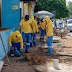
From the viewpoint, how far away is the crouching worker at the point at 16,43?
8297mm

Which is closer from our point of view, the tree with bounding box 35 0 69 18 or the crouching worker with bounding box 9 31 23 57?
the crouching worker with bounding box 9 31 23 57

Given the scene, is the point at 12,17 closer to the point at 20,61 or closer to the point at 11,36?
the point at 11,36

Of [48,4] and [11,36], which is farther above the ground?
[48,4]

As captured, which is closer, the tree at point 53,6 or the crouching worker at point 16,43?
the crouching worker at point 16,43

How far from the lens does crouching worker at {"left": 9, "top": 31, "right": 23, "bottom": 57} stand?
8.30 meters

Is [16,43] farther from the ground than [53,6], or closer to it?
closer to it

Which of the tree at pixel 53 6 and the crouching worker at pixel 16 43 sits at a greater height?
the tree at pixel 53 6

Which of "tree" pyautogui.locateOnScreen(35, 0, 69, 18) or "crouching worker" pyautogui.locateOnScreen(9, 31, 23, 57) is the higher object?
"tree" pyautogui.locateOnScreen(35, 0, 69, 18)

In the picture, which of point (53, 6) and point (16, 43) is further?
point (53, 6)

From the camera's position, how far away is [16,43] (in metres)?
8.59

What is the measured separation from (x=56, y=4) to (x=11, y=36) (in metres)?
19.0

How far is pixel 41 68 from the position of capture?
6.23 meters

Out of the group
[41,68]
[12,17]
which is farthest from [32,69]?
[12,17]

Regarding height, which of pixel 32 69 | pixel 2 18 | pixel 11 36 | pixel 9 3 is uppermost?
pixel 9 3
